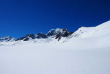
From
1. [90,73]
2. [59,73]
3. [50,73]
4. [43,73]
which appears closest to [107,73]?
[90,73]

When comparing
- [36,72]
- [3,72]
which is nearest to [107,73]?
[36,72]

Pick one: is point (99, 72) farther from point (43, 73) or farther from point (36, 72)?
point (36, 72)

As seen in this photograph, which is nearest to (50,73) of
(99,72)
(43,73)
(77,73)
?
(43,73)

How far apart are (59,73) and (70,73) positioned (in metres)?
0.51

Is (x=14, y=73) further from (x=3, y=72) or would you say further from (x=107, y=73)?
(x=107, y=73)

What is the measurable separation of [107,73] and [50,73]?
2.55 m

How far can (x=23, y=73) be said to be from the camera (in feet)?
14.3

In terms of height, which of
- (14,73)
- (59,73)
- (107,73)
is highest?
(14,73)

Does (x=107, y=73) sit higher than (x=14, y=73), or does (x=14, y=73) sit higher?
(x=14, y=73)

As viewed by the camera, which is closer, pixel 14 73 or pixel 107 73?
pixel 107 73

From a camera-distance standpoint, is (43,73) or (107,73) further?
(43,73)

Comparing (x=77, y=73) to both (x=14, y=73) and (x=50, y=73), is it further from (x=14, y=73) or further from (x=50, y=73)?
(x=14, y=73)

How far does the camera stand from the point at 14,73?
4398mm

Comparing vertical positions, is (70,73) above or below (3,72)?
below
